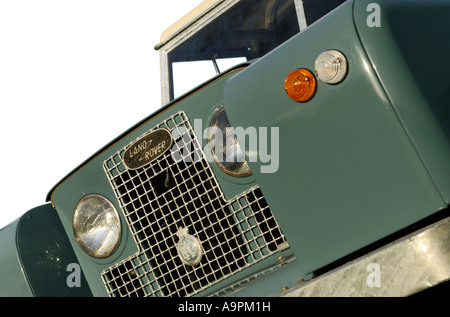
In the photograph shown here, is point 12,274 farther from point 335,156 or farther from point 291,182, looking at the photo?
point 335,156

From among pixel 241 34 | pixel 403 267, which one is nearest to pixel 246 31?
pixel 241 34

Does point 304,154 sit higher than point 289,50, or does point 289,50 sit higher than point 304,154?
point 289,50

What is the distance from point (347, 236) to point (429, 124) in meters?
0.46

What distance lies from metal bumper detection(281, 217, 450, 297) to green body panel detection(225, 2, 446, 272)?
0.50 feet

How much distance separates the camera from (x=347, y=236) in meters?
2.22

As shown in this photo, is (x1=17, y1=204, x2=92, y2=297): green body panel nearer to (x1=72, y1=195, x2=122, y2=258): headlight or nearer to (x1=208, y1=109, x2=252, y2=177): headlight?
(x1=72, y1=195, x2=122, y2=258): headlight

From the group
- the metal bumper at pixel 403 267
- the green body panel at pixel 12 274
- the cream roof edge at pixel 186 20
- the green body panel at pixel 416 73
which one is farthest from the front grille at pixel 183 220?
the cream roof edge at pixel 186 20

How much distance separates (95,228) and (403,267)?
6.00 ft

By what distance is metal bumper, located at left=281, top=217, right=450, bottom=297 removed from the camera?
75.2 inches

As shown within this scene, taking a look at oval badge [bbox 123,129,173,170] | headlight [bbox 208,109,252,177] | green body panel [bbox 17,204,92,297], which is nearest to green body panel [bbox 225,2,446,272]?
headlight [bbox 208,109,252,177]

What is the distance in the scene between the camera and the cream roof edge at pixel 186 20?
13.9ft

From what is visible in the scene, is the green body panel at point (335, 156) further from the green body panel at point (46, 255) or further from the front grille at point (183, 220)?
the green body panel at point (46, 255)
